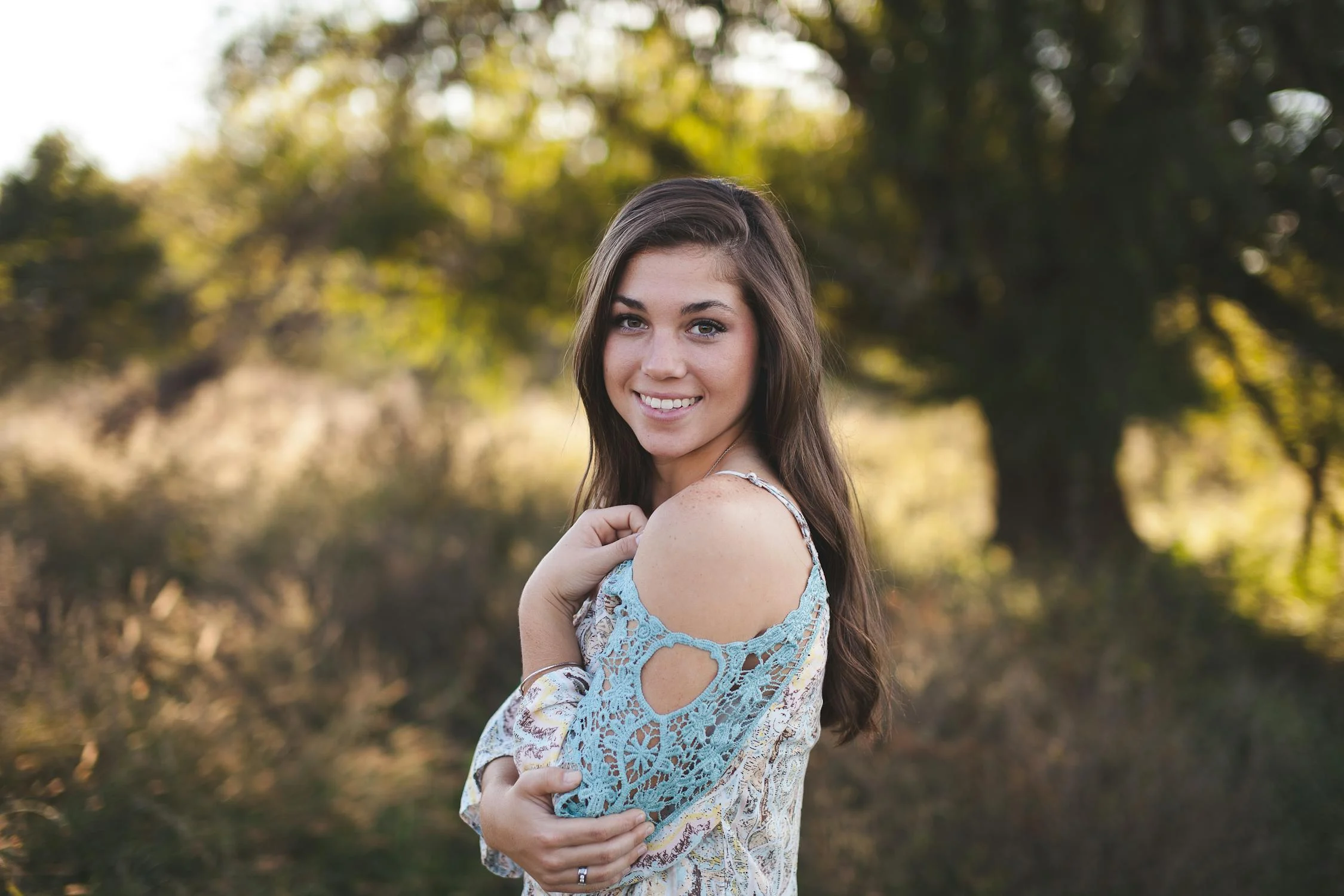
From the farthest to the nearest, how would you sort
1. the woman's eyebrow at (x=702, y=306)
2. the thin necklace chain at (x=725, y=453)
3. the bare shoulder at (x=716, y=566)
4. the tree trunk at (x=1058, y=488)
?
1. the tree trunk at (x=1058, y=488)
2. the thin necklace chain at (x=725, y=453)
3. the woman's eyebrow at (x=702, y=306)
4. the bare shoulder at (x=716, y=566)

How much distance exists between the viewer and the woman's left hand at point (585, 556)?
1604 millimetres

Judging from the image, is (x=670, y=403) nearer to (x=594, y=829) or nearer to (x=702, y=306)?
(x=702, y=306)

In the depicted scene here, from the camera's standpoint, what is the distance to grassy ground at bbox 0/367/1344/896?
3.16 m

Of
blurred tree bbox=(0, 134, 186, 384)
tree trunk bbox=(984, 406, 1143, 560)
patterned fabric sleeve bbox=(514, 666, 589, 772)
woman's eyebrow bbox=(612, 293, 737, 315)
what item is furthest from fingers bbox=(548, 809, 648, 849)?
tree trunk bbox=(984, 406, 1143, 560)

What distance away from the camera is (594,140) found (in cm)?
667

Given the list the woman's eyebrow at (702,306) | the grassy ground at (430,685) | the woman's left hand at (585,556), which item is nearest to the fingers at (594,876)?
the woman's left hand at (585,556)

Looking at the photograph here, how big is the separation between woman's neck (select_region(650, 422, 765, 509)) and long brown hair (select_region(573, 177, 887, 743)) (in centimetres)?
5

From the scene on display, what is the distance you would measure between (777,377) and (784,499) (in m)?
0.25

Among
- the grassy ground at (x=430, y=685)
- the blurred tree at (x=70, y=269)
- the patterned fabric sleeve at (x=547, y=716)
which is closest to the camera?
the patterned fabric sleeve at (x=547, y=716)

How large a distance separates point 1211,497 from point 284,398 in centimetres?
1127

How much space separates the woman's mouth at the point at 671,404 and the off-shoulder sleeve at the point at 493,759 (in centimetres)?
56

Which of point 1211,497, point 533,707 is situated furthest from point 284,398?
point 1211,497

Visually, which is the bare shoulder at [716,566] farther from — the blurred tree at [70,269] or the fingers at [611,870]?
the blurred tree at [70,269]

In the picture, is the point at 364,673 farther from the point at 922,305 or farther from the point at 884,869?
the point at 922,305
